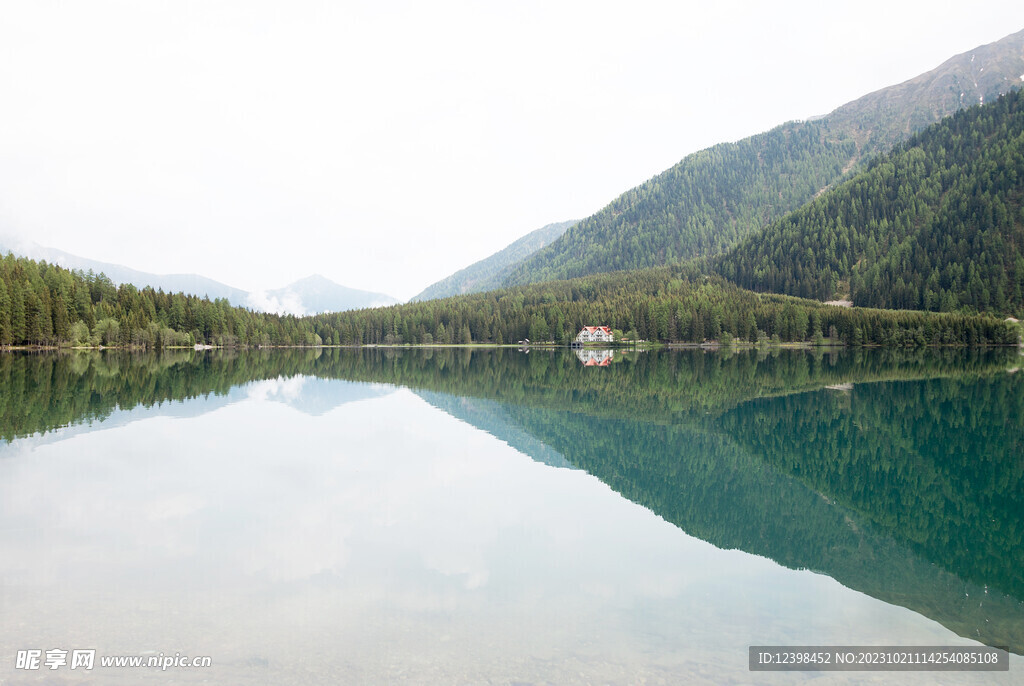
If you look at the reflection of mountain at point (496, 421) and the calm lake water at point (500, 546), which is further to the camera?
the reflection of mountain at point (496, 421)

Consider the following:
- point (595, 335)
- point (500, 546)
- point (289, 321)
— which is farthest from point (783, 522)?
point (289, 321)

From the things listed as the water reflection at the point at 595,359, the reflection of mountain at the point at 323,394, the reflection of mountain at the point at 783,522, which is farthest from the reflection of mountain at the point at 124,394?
the water reflection at the point at 595,359

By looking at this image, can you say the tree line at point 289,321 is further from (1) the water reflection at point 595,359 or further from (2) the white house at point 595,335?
(1) the water reflection at point 595,359

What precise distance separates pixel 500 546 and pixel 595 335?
577 ft

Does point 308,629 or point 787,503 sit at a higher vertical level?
point 308,629

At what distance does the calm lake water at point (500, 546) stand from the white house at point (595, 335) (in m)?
154

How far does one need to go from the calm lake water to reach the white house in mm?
153625

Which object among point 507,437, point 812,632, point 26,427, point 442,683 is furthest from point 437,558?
point 26,427

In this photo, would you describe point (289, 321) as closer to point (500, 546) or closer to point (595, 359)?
point (595, 359)

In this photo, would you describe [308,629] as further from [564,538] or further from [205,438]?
[205,438]

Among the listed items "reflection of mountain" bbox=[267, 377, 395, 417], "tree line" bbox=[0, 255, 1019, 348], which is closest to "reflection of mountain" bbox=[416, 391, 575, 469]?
"reflection of mountain" bbox=[267, 377, 395, 417]

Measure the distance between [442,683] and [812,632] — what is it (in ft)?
22.3

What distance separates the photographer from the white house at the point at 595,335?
18700cm

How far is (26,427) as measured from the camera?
28.5 m
